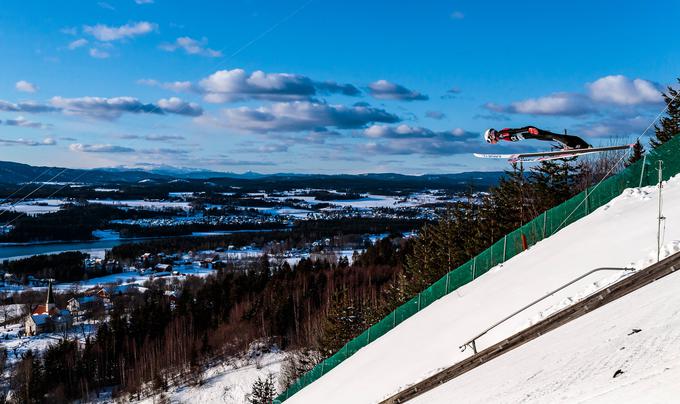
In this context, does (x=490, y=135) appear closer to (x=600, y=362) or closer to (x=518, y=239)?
(x=518, y=239)

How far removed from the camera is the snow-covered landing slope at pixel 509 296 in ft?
38.9

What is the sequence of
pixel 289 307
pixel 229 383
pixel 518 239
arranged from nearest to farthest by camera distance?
pixel 518 239 → pixel 229 383 → pixel 289 307

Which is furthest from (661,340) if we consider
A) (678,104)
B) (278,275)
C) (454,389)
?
(278,275)

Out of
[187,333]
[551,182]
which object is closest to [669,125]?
[551,182]

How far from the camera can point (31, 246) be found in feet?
497

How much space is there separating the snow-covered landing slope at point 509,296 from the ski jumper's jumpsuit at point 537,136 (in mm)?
2789

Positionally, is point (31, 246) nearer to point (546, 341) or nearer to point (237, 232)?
point (237, 232)

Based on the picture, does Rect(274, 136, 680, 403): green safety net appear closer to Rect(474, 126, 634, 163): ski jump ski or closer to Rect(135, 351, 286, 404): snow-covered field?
Rect(474, 126, 634, 163): ski jump ski

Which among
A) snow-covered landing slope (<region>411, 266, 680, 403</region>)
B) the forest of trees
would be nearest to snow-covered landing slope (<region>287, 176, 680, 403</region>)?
snow-covered landing slope (<region>411, 266, 680, 403</region>)

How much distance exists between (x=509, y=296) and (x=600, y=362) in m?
8.33

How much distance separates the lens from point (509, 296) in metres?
14.7

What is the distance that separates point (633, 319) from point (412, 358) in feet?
25.0

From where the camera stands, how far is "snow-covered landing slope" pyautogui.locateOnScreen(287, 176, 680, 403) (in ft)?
38.9

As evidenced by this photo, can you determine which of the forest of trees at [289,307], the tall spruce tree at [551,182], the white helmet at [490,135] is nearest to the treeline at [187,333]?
the forest of trees at [289,307]
